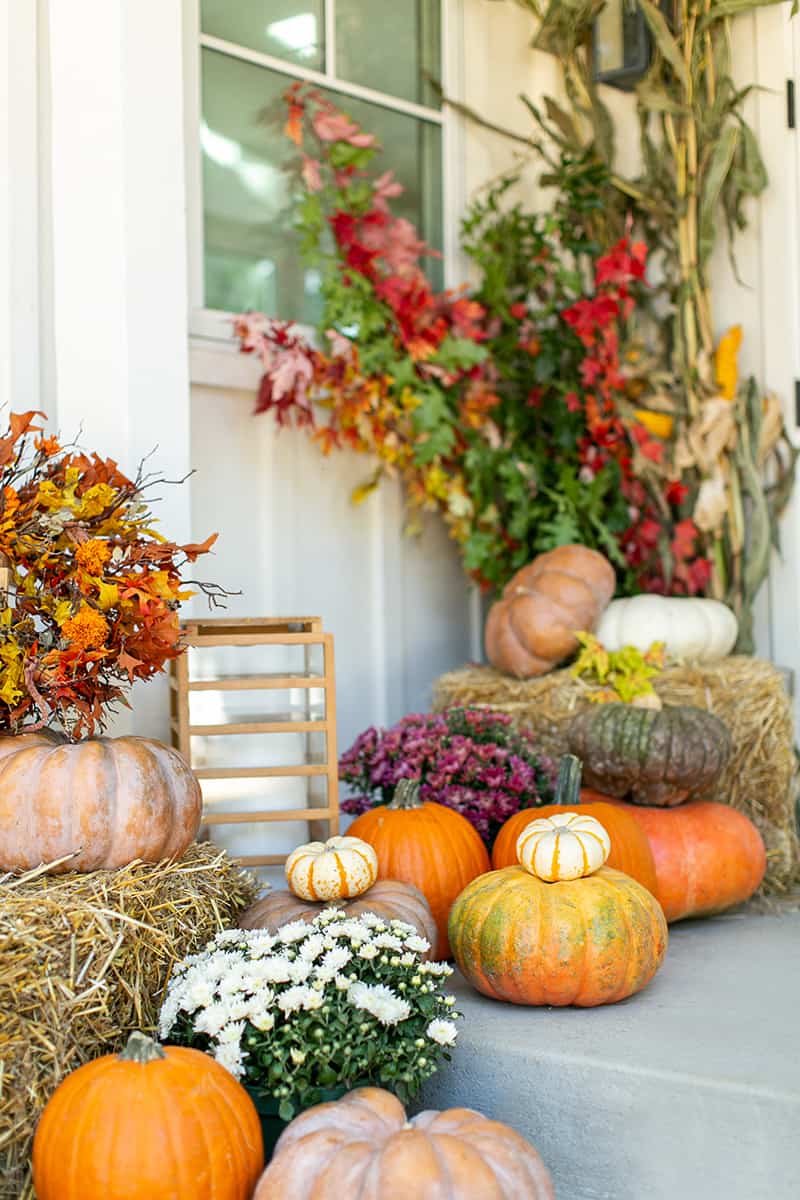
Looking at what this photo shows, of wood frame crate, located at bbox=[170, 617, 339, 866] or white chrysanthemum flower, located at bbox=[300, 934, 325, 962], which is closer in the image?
white chrysanthemum flower, located at bbox=[300, 934, 325, 962]

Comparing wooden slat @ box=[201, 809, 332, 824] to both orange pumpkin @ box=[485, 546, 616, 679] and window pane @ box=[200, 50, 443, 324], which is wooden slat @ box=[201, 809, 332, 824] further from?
window pane @ box=[200, 50, 443, 324]

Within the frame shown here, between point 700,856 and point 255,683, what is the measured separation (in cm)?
109

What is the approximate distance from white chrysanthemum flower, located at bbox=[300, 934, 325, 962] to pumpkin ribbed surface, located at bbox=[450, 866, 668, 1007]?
387 millimetres

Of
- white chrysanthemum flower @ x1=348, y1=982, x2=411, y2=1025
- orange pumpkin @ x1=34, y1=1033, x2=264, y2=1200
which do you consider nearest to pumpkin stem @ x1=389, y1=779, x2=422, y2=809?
white chrysanthemum flower @ x1=348, y1=982, x2=411, y2=1025

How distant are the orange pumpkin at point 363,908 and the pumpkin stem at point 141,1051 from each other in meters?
0.52

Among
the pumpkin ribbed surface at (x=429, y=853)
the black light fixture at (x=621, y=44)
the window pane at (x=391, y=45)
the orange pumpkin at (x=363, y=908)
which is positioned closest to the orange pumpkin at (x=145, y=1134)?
the orange pumpkin at (x=363, y=908)

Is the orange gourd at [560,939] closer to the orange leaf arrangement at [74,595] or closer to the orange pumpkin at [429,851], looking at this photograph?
the orange pumpkin at [429,851]

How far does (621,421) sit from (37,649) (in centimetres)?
210

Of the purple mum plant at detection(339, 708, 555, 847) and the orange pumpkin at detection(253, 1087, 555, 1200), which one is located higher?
the purple mum plant at detection(339, 708, 555, 847)

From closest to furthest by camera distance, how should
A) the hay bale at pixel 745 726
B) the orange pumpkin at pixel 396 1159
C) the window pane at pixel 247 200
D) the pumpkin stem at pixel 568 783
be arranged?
the orange pumpkin at pixel 396 1159, the pumpkin stem at pixel 568 783, the hay bale at pixel 745 726, the window pane at pixel 247 200

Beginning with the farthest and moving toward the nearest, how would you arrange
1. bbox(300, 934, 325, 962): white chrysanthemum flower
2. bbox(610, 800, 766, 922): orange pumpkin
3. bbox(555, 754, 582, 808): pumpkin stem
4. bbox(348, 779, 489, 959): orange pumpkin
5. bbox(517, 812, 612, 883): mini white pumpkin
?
bbox(610, 800, 766, 922): orange pumpkin, bbox(555, 754, 582, 808): pumpkin stem, bbox(348, 779, 489, 959): orange pumpkin, bbox(517, 812, 612, 883): mini white pumpkin, bbox(300, 934, 325, 962): white chrysanthemum flower

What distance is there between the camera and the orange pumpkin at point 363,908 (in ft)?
7.33

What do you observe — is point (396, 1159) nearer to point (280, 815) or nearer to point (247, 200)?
point (280, 815)

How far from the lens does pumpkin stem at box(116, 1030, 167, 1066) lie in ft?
5.50
